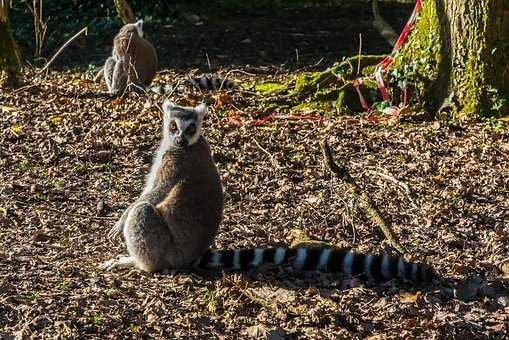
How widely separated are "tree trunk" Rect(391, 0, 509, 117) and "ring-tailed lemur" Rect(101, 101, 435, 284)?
4.00m

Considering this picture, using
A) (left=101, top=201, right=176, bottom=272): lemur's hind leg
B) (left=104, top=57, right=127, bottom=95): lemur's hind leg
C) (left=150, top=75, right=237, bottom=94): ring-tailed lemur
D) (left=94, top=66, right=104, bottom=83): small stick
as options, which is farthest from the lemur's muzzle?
(left=94, top=66, right=104, bottom=83): small stick

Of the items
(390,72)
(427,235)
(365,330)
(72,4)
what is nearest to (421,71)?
(390,72)

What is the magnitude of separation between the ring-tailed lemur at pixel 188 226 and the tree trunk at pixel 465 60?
157 inches

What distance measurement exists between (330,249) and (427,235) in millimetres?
1073

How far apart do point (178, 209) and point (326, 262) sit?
3.57 feet

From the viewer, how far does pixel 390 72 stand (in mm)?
10773

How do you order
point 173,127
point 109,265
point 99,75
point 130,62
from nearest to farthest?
point 109,265 → point 173,127 → point 130,62 → point 99,75

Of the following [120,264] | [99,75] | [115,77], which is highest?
[115,77]

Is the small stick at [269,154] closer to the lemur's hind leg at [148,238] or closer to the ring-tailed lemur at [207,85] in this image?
the ring-tailed lemur at [207,85]

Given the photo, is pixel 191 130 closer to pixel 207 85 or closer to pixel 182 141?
pixel 182 141

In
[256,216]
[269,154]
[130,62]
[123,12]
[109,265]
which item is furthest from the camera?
[123,12]

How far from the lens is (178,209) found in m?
6.71

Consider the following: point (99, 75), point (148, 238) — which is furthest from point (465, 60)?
point (99, 75)

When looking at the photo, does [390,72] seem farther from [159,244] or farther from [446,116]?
[159,244]
